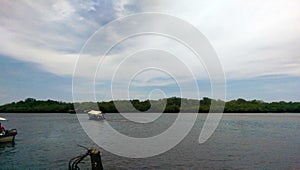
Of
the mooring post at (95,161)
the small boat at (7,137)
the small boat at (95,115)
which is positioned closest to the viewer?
the mooring post at (95,161)

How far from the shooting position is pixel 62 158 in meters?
27.9

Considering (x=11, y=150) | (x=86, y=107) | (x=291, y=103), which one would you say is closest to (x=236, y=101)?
(x=291, y=103)

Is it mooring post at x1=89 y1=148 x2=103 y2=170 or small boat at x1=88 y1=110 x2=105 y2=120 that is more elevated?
small boat at x1=88 y1=110 x2=105 y2=120

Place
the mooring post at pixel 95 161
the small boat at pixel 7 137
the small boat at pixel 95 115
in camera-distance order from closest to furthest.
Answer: the mooring post at pixel 95 161
the small boat at pixel 7 137
the small boat at pixel 95 115

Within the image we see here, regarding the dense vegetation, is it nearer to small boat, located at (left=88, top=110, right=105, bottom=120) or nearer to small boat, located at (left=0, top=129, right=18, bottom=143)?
small boat, located at (left=88, top=110, right=105, bottom=120)

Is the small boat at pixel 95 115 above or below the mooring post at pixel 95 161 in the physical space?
above

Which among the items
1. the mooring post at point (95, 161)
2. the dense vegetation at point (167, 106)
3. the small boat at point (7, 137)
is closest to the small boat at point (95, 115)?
the dense vegetation at point (167, 106)

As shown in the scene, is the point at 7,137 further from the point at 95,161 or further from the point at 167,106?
the point at 167,106

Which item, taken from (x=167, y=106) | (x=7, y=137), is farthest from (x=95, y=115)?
(x=7, y=137)

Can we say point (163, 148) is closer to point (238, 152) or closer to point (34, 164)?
point (238, 152)

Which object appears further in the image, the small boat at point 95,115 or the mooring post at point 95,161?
the small boat at point 95,115

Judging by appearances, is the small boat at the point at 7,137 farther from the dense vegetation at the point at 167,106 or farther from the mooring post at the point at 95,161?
the dense vegetation at the point at 167,106

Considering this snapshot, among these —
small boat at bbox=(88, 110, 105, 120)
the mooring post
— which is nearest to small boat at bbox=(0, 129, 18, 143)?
the mooring post

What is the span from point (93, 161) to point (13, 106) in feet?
544
